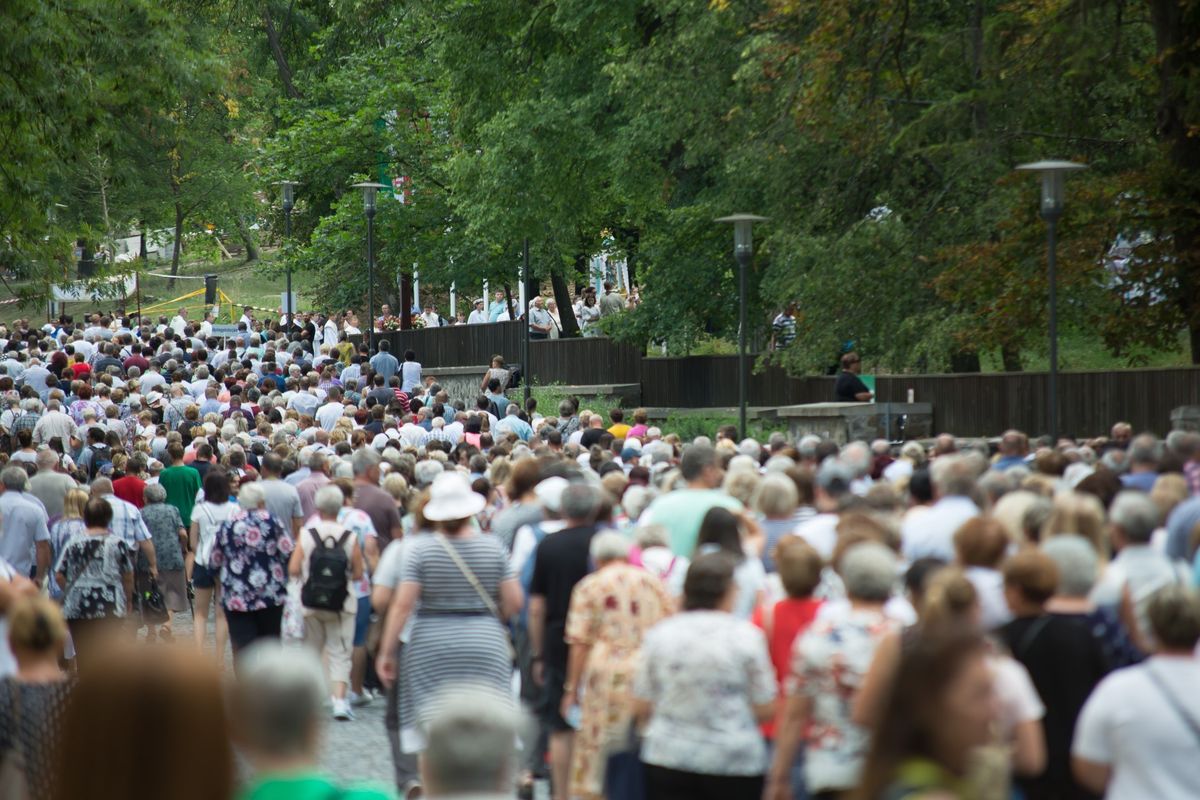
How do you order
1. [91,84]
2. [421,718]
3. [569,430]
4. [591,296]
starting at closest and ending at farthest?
[421,718] < [91,84] < [569,430] < [591,296]

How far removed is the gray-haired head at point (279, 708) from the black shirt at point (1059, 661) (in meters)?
3.80

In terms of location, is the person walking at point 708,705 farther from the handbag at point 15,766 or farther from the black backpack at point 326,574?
the black backpack at point 326,574

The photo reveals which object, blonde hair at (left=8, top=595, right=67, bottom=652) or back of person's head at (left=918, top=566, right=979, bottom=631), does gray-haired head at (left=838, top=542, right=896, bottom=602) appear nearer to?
back of person's head at (left=918, top=566, right=979, bottom=631)

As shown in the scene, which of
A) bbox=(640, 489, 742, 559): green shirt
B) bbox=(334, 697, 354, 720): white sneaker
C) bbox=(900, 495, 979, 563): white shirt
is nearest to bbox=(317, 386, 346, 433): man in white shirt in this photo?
bbox=(334, 697, 354, 720): white sneaker

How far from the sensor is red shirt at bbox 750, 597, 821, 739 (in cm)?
738

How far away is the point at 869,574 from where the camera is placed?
670 cm

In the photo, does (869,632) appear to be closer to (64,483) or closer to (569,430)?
(64,483)

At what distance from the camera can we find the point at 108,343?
98.6ft

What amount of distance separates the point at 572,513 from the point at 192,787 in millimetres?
5854

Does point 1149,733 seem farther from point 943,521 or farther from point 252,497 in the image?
point 252,497

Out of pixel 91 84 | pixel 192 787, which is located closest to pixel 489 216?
pixel 91 84

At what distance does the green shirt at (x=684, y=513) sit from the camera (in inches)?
372

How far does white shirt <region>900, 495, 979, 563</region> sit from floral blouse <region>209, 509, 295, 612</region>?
194 inches

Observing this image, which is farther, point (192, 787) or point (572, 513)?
point (572, 513)
